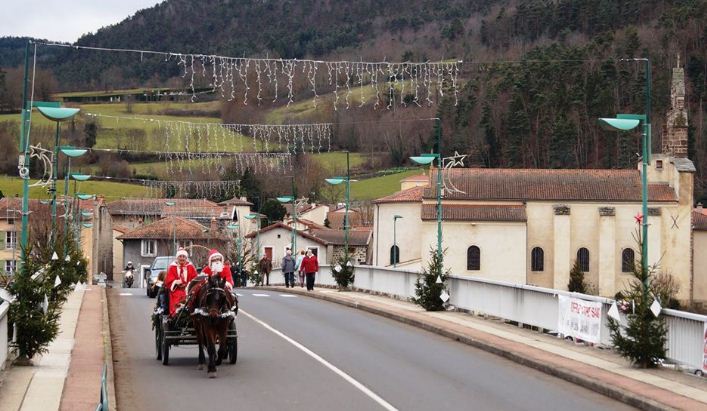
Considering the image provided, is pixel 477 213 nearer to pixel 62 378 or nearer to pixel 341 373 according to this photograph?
pixel 341 373

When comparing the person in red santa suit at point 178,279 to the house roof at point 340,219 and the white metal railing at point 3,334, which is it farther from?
the house roof at point 340,219

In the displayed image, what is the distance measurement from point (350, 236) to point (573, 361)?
305 ft

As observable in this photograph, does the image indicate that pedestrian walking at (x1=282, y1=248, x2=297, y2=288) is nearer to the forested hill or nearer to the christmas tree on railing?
the christmas tree on railing

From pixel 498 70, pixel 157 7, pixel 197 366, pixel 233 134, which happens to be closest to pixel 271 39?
pixel 157 7

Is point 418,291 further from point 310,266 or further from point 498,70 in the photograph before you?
point 498,70

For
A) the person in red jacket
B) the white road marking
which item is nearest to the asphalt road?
the white road marking

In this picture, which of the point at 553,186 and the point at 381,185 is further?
the point at 381,185

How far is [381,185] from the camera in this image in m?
117

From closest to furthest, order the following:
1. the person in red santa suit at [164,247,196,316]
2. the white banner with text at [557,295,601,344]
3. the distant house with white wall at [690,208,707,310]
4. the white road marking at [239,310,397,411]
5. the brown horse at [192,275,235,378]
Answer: the white road marking at [239,310,397,411] → the brown horse at [192,275,235,378] → the person in red santa suit at [164,247,196,316] → the white banner with text at [557,295,601,344] → the distant house with white wall at [690,208,707,310]

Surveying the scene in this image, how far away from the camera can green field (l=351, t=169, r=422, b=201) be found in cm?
11612

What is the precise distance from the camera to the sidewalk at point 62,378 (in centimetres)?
1379

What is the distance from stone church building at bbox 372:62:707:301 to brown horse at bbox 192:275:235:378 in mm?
70834

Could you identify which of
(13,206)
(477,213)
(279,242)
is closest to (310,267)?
(477,213)

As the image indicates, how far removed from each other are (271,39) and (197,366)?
426ft
